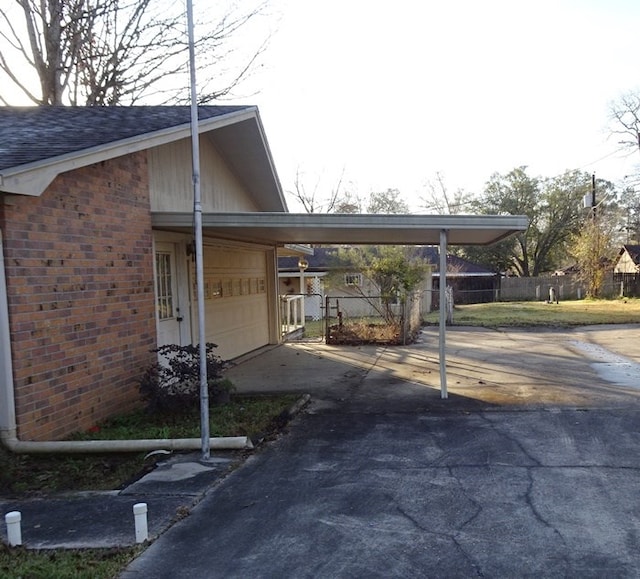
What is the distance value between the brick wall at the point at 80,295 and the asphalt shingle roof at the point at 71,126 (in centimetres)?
38

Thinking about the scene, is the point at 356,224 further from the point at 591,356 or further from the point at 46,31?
the point at 46,31

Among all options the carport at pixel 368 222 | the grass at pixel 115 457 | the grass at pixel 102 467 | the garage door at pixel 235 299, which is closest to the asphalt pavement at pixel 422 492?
the grass at pixel 102 467

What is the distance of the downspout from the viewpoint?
5.30 m

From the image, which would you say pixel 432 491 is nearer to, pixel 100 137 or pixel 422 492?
pixel 422 492

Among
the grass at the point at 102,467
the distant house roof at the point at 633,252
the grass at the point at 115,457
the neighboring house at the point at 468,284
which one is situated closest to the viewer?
the grass at the point at 102,467

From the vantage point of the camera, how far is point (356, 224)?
791 centimetres

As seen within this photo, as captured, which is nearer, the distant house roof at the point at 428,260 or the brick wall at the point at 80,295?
the brick wall at the point at 80,295

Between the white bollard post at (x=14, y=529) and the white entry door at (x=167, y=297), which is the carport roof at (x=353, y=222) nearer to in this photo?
the white entry door at (x=167, y=297)

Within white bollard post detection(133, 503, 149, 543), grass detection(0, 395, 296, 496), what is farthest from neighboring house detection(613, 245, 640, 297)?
white bollard post detection(133, 503, 149, 543)

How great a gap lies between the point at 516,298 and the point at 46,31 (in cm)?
3126

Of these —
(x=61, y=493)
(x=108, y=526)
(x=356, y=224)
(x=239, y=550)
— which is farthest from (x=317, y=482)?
(x=356, y=224)

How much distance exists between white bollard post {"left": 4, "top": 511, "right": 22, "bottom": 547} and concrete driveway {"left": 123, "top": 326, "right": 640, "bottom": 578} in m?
0.83

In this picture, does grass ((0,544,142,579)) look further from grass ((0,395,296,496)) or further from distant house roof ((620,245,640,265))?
→ distant house roof ((620,245,640,265))

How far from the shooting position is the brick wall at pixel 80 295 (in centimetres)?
551
